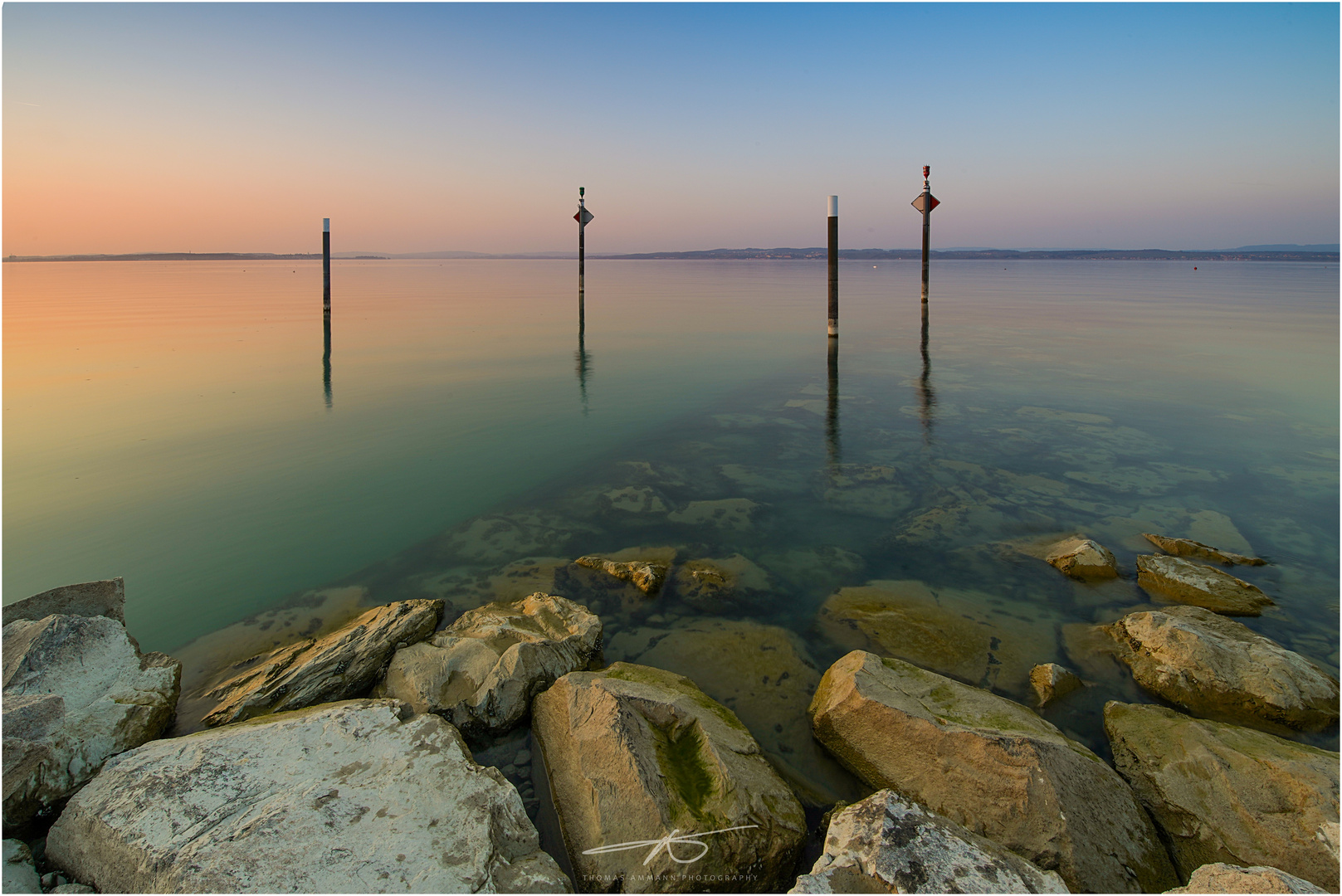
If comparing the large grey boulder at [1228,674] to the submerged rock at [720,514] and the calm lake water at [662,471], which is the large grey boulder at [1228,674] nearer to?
the calm lake water at [662,471]

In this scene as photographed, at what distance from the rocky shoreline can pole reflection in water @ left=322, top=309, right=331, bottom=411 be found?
11145 millimetres

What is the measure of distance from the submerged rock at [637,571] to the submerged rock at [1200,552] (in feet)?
17.6

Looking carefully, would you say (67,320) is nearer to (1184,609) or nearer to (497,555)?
(497,555)

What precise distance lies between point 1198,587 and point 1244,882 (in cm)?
408

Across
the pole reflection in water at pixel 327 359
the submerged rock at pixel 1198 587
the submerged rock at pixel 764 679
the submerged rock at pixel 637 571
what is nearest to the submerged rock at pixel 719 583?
the submerged rock at pixel 637 571

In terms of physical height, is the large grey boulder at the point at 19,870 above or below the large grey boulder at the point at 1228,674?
below

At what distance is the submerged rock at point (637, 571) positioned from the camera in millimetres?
6836

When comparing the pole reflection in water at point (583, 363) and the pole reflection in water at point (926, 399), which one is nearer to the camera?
the pole reflection in water at point (926, 399)

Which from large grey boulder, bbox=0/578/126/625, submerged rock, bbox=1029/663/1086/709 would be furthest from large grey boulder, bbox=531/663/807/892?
large grey boulder, bbox=0/578/126/625

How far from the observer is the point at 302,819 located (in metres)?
3.55

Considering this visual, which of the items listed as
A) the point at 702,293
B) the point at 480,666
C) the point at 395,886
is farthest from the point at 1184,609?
the point at 702,293

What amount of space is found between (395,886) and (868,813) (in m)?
2.34

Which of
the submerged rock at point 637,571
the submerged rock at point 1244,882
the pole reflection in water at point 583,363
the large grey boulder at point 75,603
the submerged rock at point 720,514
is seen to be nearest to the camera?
the submerged rock at point 1244,882
